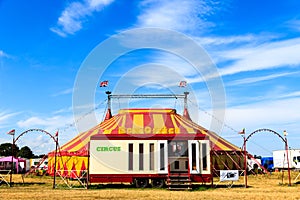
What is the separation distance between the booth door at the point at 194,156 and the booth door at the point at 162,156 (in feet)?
3.30

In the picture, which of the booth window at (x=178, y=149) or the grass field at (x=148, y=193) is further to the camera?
the booth window at (x=178, y=149)

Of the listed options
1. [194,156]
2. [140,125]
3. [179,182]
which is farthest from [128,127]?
[179,182]

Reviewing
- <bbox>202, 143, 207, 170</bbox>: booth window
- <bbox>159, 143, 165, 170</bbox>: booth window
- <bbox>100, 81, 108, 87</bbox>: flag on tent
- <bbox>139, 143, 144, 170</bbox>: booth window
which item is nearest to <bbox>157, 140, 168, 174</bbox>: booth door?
<bbox>159, 143, 165, 170</bbox>: booth window

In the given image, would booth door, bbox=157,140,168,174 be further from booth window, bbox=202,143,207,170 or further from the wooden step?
booth window, bbox=202,143,207,170

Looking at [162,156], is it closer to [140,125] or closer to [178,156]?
[178,156]

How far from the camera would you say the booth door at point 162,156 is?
599 inches

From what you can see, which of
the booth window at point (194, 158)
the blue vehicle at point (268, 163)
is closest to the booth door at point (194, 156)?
the booth window at point (194, 158)

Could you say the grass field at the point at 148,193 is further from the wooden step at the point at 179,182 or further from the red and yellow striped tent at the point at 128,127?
the red and yellow striped tent at the point at 128,127

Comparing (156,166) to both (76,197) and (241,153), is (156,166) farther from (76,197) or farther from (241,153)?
(241,153)

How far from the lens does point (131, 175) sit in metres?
15.2

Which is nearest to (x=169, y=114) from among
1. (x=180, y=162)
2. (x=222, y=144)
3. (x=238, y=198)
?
(x=222, y=144)

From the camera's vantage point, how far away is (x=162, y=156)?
15352 millimetres

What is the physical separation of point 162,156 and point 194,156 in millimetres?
1360

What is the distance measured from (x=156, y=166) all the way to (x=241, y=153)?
25.6 feet
